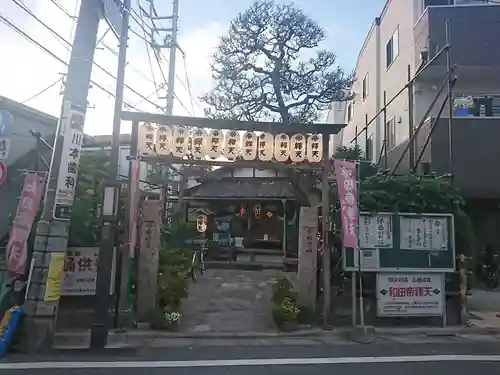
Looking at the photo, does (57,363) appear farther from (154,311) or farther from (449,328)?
(449,328)

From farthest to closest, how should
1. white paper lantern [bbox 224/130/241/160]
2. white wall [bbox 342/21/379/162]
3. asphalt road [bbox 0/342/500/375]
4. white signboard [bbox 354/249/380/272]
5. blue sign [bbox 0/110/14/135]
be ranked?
white wall [bbox 342/21/379/162] → white paper lantern [bbox 224/130/241/160] → white signboard [bbox 354/249/380/272] → blue sign [bbox 0/110/14/135] → asphalt road [bbox 0/342/500/375]

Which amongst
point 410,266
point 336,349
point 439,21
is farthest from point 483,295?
point 439,21

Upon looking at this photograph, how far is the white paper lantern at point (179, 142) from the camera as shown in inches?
374

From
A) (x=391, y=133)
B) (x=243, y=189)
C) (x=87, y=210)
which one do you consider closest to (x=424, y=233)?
(x=87, y=210)

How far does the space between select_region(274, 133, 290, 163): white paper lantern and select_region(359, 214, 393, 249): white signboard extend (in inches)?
85.1

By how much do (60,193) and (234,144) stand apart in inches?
147

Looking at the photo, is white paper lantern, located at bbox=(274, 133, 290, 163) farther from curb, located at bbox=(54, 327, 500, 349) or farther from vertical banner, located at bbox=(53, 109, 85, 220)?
vertical banner, located at bbox=(53, 109, 85, 220)

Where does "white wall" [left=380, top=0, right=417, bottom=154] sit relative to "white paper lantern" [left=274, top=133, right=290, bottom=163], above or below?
above

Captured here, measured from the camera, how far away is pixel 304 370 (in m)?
6.59

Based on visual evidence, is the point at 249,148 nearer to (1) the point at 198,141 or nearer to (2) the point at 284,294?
(1) the point at 198,141

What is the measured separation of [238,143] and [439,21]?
964cm

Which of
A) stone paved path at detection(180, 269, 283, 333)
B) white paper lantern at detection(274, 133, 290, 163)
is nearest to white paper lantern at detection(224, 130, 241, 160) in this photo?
white paper lantern at detection(274, 133, 290, 163)

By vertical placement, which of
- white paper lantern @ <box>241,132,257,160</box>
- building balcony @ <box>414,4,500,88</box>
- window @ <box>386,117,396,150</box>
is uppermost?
building balcony @ <box>414,4,500,88</box>

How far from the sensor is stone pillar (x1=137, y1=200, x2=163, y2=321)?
911 centimetres
